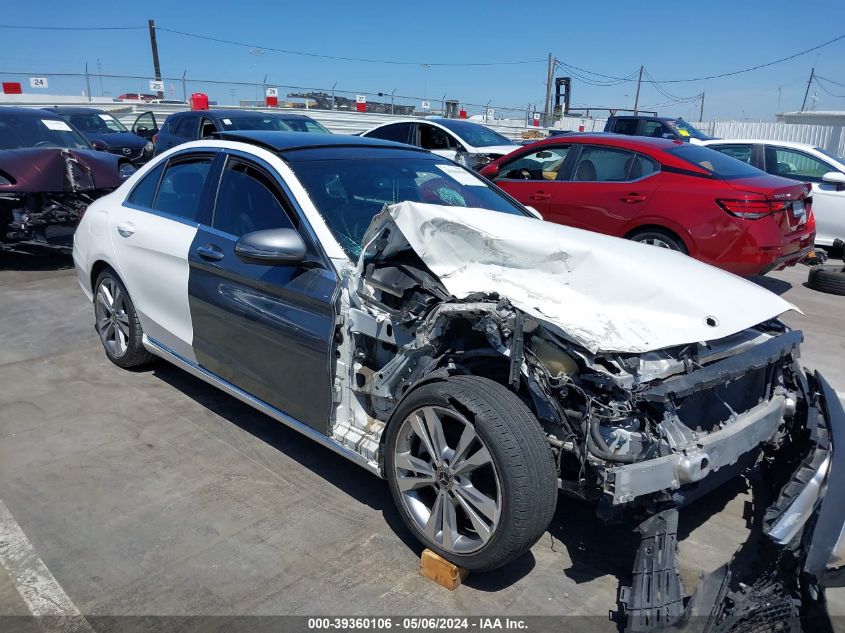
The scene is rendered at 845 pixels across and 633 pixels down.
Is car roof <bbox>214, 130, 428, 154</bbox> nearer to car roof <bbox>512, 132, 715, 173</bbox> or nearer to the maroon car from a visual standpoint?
car roof <bbox>512, 132, 715, 173</bbox>

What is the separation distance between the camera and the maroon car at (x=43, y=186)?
8.13 metres

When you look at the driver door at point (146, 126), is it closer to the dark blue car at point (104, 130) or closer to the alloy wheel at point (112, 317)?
the dark blue car at point (104, 130)

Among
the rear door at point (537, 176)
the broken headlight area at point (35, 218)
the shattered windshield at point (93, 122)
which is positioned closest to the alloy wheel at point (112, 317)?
the broken headlight area at point (35, 218)

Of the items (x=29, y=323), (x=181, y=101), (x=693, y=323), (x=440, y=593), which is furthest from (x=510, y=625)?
(x=181, y=101)

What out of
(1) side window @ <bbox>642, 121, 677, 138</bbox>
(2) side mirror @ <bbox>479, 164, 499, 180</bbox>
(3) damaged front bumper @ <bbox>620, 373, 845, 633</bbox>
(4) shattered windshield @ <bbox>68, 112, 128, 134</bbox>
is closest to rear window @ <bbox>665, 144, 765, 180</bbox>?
(2) side mirror @ <bbox>479, 164, 499, 180</bbox>

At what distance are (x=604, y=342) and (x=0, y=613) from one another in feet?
8.25

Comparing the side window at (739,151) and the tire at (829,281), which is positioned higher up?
the side window at (739,151)

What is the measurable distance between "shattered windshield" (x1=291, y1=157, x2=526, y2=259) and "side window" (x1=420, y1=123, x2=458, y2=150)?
26.6ft

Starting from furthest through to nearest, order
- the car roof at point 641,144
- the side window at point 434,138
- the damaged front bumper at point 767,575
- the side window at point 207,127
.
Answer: the side window at point 434,138, the side window at point 207,127, the car roof at point 641,144, the damaged front bumper at point 767,575

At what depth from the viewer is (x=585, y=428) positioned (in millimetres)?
2568

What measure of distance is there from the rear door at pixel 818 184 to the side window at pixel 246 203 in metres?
8.24

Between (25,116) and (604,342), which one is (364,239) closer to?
(604,342)

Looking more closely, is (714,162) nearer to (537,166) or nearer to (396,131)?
(537,166)

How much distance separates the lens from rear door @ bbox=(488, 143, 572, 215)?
7.98m
